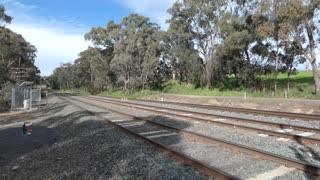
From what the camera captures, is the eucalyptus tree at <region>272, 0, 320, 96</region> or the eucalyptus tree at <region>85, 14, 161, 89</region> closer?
the eucalyptus tree at <region>272, 0, 320, 96</region>

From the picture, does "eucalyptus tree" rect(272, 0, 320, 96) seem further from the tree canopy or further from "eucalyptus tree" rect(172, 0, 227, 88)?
"eucalyptus tree" rect(172, 0, 227, 88)

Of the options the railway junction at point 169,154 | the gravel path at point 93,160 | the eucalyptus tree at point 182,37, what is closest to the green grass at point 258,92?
the eucalyptus tree at point 182,37

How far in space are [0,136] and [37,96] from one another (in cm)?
2955

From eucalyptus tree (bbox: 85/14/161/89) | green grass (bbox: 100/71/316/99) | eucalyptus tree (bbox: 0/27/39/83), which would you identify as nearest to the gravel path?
green grass (bbox: 100/71/316/99)

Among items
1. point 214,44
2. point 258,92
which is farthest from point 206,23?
point 258,92

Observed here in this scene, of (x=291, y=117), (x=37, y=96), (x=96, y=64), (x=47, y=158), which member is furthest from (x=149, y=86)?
(x=47, y=158)

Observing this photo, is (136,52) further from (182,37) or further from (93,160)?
(93,160)

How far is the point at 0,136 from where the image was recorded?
16.8 metres

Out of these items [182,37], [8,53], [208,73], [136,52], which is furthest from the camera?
[136,52]

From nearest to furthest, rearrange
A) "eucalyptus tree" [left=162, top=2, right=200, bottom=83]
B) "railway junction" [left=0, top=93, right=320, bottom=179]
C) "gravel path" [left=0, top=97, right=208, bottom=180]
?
1. "railway junction" [left=0, top=93, right=320, bottom=179]
2. "gravel path" [left=0, top=97, right=208, bottom=180]
3. "eucalyptus tree" [left=162, top=2, right=200, bottom=83]

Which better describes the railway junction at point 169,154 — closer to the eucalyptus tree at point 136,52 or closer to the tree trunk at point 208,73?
the tree trunk at point 208,73

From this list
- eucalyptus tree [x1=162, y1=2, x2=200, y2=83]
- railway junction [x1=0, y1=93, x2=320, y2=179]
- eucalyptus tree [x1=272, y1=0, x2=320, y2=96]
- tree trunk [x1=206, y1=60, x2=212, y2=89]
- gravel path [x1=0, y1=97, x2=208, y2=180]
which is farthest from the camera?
eucalyptus tree [x1=162, y1=2, x2=200, y2=83]

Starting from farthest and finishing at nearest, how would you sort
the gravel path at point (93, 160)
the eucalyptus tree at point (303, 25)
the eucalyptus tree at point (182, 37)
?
the eucalyptus tree at point (182, 37) < the eucalyptus tree at point (303, 25) < the gravel path at point (93, 160)

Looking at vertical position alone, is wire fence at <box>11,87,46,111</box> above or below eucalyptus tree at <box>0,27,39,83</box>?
below
